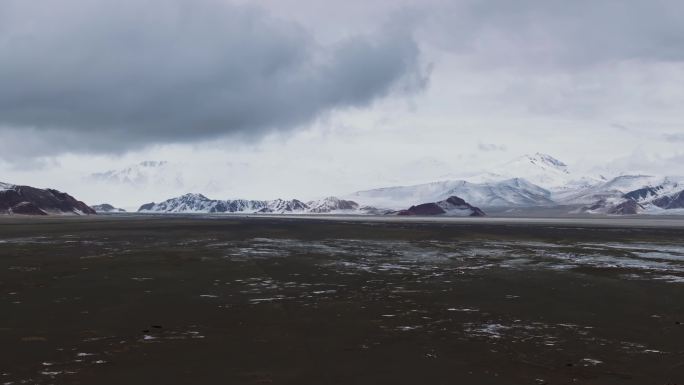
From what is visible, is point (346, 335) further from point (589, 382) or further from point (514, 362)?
point (589, 382)

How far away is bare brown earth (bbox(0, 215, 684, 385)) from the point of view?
12.0 metres

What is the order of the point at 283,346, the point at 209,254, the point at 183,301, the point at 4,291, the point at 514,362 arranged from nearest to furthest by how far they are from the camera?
1. the point at 514,362
2. the point at 283,346
3. the point at 183,301
4. the point at 4,291
5. the point at 209,254

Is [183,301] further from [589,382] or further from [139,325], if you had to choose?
[589,382]

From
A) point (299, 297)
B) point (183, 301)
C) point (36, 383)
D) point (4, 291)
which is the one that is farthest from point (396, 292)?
point (4, 291)

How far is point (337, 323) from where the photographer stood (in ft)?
55.9

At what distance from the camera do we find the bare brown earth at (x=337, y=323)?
11953 mm

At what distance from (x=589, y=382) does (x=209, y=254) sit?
32.6 meters

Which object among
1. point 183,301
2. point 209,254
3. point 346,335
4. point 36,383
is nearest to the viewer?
point 36,383

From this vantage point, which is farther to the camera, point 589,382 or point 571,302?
point 571,302

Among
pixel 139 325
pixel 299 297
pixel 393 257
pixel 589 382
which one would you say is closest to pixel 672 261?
pixel 393 257

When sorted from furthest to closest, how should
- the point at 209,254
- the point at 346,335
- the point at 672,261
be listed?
the point at 209,254 < the point at 672,261 < the point at 346,335

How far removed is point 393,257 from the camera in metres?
38.9

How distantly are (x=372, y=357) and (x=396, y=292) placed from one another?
10.0 m

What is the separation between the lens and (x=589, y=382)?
11.2m
